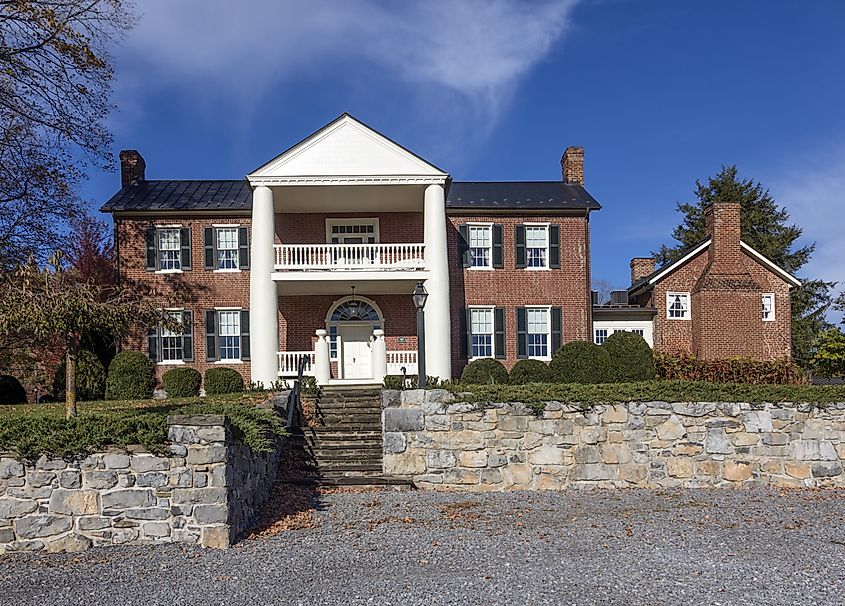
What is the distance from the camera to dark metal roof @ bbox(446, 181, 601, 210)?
2184 cm

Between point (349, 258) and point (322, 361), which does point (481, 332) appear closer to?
point (349, 258)

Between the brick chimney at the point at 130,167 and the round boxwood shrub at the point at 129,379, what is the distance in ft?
22.1

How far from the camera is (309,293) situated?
2105 cm

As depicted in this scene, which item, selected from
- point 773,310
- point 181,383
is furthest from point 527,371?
point 773,310

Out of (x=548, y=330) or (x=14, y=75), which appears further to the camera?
(x=548, y=330)

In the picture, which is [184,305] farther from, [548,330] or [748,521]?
[748,521]

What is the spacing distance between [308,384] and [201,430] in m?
8.41

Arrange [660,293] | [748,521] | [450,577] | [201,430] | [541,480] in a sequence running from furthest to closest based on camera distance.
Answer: [660,293] < [541,480] < [748,521] < [201,430] < [450,577]

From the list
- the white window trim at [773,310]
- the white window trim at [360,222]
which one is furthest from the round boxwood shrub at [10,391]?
the white window trim at [773,310]

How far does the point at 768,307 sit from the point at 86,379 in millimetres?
22013

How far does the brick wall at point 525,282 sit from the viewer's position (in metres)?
21.6

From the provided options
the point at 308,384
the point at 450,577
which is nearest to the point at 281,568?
the point at 450,577

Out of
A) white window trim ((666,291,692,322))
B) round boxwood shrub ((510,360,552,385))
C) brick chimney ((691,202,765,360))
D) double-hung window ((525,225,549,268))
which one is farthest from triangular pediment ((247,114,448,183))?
brick chimney ((691,202,765,360))

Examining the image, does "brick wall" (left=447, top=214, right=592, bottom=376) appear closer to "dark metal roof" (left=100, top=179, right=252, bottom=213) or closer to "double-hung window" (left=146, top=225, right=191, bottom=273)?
"dark metal roof" (left=100, top=179, right=252, bottom=213)
